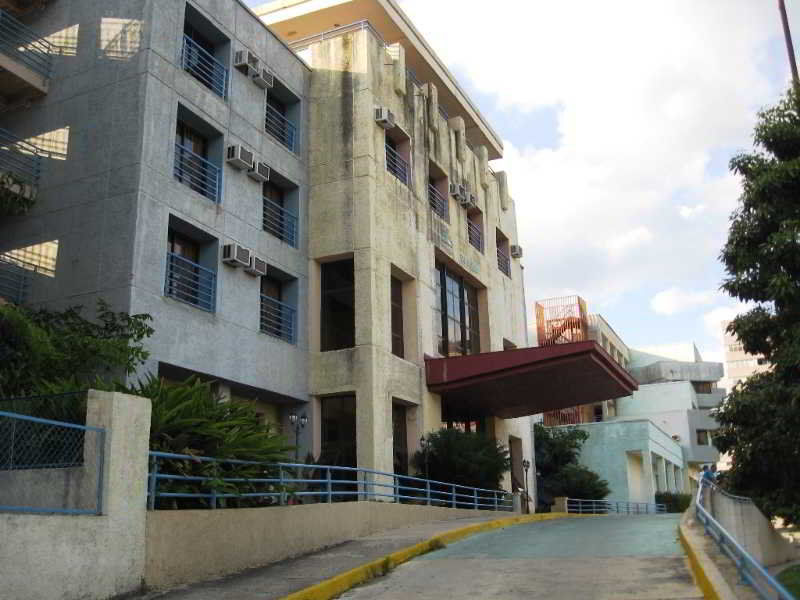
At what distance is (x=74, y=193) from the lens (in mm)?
19781

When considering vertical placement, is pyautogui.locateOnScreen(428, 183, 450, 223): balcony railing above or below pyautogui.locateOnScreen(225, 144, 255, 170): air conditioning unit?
above

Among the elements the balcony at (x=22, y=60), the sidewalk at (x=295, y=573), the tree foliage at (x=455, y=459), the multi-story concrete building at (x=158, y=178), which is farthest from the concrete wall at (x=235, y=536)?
the balcony at (x=22, y=60)

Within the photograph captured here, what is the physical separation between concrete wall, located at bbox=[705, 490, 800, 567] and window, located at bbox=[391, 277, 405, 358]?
10.7 meters

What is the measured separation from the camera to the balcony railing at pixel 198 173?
69.3ft

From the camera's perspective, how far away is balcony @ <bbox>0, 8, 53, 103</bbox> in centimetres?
2041

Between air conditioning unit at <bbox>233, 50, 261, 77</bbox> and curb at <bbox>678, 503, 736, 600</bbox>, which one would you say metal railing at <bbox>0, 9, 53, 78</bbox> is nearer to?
air conditioning unit at <bbox>233, 50, 261, 77</bbox>

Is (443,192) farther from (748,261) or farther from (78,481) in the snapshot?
(78,481)

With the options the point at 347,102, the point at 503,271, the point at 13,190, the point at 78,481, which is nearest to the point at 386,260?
the point at 347,102

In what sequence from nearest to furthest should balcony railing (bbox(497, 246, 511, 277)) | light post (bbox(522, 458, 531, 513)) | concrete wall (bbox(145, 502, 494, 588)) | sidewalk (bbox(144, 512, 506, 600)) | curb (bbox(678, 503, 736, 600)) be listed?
curb (bbox(678, 503, 736, 600))
sidewalk (bbox(144, 512, 506, 600))
concrete wall (bbox(145, 502, 494, 588))
light post (bbox(522, 458, 531, 513))
balcony railing (bbox(497, 246, 511, 277))

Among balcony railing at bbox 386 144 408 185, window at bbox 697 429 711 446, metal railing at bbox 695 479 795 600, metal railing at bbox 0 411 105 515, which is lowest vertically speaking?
metal railing at bbox 695 479 795 600

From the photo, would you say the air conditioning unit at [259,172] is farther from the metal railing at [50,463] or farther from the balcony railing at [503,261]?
the balcony railing at [503,261]

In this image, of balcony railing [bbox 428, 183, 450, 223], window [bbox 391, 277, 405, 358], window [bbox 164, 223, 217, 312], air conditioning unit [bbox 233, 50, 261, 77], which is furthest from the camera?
balcony railing [bbox 428, 183, 450, 223]

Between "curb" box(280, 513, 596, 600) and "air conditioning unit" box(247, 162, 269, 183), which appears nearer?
"curb" box(280, 513, 596, 600)

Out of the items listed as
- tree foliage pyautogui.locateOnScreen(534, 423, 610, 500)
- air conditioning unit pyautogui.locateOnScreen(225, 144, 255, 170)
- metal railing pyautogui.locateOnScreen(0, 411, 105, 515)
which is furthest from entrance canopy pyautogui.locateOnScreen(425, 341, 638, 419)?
metal railing pyautogui.locateOnScreen(0, 411, 105, 515)
